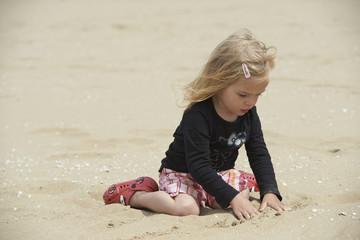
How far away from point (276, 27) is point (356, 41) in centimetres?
174

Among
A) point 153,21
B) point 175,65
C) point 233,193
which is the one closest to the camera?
point 233,193

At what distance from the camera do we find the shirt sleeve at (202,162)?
2.97 meters

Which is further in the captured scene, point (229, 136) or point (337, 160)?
point (337, 160)

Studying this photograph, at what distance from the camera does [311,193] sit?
3.30 m

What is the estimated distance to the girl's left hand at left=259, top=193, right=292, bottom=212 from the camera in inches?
118

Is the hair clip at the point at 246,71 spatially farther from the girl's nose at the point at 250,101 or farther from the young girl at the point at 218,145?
the girl's nose at the point at 250,101

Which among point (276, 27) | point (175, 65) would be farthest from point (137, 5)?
point (175, 65)

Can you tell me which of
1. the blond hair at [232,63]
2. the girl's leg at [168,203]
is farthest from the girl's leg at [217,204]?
the blond hair at [232,63]

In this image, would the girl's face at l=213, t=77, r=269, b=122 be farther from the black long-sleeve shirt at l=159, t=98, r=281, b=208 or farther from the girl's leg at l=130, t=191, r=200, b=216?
the girl's leg at l=130, t=191, r=200, b=216

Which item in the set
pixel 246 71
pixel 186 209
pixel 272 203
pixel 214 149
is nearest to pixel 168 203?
pixel 186 209

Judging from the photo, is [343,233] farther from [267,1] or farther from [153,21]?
[267,1]

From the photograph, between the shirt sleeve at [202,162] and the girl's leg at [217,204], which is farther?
the girl's leg at [217,204]

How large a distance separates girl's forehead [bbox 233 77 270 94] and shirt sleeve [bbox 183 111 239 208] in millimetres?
297

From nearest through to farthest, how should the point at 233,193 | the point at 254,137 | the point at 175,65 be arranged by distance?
the point at 233,193 → the point at 254,137 → the point at 175,65
